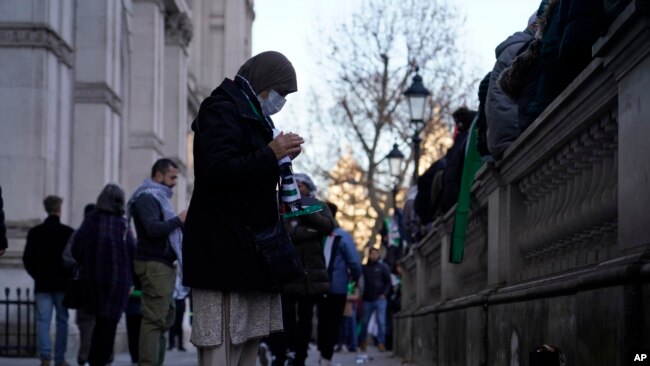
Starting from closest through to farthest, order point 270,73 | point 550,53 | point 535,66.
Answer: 1. point 270,73
2. point 550,53
3. point 535,66

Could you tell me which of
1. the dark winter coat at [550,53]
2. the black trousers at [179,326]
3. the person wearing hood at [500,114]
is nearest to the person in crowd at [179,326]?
the black trousers at [179,326]

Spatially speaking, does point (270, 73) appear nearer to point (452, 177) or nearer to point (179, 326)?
point (452, 177)

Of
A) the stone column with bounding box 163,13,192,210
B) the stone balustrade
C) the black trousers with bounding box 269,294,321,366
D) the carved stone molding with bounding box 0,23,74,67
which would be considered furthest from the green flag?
the stone column with bounding box 163,13,192,210

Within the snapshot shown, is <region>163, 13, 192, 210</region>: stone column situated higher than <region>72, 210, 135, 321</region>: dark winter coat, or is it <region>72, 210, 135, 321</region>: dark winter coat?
<region>163, 13, 192, 210</region>: stone column

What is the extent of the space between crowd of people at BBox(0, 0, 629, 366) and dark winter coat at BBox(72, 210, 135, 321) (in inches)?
0.5

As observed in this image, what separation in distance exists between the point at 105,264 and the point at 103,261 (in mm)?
35

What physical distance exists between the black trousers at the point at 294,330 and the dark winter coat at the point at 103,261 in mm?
1431

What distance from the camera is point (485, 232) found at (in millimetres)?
9836

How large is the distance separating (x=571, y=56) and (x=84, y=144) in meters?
17.2

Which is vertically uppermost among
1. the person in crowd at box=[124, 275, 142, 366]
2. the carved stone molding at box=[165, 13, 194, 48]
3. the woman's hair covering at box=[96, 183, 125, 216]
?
the carved stone molding at box=[165, 13, 194, 48]

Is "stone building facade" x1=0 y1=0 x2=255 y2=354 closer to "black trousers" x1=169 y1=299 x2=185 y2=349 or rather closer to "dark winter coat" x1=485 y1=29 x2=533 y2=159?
"black trousers" x1=169 y1=299 x2=185 y2=349

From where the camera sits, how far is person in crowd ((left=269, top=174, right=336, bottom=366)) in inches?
490

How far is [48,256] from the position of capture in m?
14.6

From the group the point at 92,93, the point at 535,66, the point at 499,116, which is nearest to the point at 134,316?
the point at 499,116
